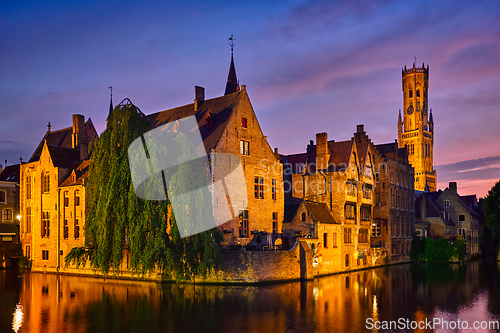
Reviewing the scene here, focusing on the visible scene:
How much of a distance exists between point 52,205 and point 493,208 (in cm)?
5182

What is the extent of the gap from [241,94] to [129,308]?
2355cm

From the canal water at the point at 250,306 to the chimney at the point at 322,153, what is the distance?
44.2 feet

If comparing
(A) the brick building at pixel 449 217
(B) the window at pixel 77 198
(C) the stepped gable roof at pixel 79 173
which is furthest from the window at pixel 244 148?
(A) the brick building at pixel 449 217

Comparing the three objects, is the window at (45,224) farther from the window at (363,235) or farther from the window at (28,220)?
the window at (363,235)

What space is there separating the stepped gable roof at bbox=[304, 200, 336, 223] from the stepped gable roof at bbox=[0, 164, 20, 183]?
34901 millimetres

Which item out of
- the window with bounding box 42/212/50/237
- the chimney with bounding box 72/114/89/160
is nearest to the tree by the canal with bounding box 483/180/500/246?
the chimney with bounding box 72/114/89/160

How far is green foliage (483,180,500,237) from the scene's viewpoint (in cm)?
5741

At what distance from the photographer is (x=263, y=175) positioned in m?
43.7

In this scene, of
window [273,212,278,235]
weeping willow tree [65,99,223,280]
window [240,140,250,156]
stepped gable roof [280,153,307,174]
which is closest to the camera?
weeping willow tree [65,99,223,280]

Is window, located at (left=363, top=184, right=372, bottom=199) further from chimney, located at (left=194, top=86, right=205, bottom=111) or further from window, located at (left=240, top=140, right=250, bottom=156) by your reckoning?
chimney, located at (left=194, top=86, right=205, bottom=111)

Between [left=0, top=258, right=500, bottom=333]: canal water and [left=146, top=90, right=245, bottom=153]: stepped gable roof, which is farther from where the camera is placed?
[left=146, top=90, right=245, bottom=153]: stepped gable roof

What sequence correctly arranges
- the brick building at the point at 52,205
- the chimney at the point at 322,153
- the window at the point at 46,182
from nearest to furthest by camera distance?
the brick building at the point at 52,205 → the chimney at the point at 322,153 → the window at the point at 46,182

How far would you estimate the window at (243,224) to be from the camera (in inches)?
1591

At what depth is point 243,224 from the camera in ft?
134
